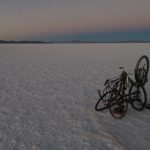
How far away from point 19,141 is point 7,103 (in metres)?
2.98

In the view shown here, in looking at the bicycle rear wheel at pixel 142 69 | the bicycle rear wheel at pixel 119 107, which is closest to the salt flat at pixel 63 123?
the bicycle rear wheel at pixel 119 107

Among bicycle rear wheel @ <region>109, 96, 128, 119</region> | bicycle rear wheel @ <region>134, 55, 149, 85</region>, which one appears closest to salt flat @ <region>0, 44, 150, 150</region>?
bicycle rear wheel @ <region>109, 96, 128, 119</region>

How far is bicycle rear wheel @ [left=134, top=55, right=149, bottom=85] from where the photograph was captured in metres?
7.29

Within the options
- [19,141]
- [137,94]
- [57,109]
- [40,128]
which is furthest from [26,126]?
[137,94]

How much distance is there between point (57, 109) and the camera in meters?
7.80

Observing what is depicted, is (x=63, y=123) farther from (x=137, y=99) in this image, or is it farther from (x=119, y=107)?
(x=137, y=99)

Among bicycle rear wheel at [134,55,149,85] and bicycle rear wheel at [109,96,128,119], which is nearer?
bicycle rear wheel at [109,96,128,119]

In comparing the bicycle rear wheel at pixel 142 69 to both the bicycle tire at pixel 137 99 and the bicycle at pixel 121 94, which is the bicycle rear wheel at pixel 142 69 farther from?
the bicycle tire at pixel 137 99

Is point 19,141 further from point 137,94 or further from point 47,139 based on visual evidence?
point 137,94

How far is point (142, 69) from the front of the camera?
739 centimetres

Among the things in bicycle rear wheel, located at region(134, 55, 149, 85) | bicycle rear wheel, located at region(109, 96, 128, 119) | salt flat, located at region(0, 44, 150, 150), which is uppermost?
bicycle rear wheel, located at region(134, 55, 149, 85)

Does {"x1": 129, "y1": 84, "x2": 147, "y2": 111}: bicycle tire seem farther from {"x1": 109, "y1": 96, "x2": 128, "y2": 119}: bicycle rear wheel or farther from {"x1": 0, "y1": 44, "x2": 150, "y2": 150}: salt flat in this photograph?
{"x1": 109, "y1": 96, "x2": 128, "y2": 119}: bicycle rear wheel

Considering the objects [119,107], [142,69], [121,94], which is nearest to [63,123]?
[119,107]

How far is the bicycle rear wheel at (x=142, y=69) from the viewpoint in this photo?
7285mm
